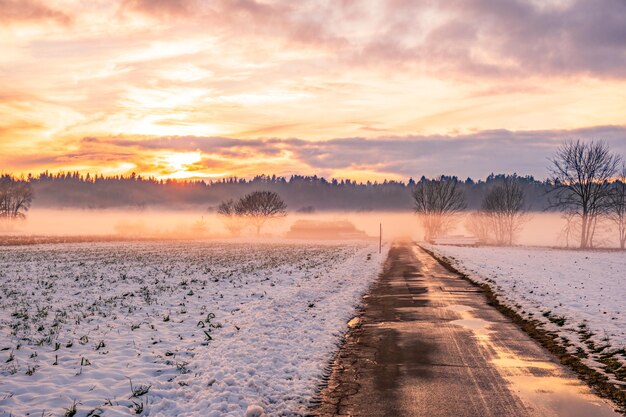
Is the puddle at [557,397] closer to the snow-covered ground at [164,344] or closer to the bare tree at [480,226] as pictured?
the snow-covered ground at [164,344]

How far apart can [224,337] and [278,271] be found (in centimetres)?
1575

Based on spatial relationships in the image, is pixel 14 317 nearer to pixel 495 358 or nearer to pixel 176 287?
pixel 176 287

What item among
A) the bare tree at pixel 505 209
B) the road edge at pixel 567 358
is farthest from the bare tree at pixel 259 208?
the road edge at pixel 567 358

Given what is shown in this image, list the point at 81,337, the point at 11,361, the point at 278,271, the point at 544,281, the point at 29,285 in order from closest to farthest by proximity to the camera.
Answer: the point at 11,361 → the point at 81,337 → the point at 29,285 → the point at 544,281 → the point at 278,271

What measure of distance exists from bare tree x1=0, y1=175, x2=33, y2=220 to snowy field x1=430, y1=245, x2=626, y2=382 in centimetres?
12425

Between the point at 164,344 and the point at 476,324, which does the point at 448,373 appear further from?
the point at 164,344

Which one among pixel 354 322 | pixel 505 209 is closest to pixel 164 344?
pixel 354 322

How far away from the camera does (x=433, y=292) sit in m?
20.7

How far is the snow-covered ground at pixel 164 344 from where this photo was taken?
301 inches

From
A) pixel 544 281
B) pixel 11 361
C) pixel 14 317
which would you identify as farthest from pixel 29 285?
pixel 544 281

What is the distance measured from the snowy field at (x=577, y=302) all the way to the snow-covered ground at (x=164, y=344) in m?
5.95

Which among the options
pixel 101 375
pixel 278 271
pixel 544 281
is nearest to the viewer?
pixel 101 375

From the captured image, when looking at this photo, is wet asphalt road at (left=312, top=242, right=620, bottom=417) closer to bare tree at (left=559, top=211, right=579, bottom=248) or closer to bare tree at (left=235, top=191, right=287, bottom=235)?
bare tree at (left=559, top=211, right=579, bottom=248)

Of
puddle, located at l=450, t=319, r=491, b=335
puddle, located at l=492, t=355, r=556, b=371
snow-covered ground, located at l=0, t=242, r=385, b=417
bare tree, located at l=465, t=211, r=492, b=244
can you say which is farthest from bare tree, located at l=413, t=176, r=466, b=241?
puddle, located at l=492, t=355, r=556, b=371
